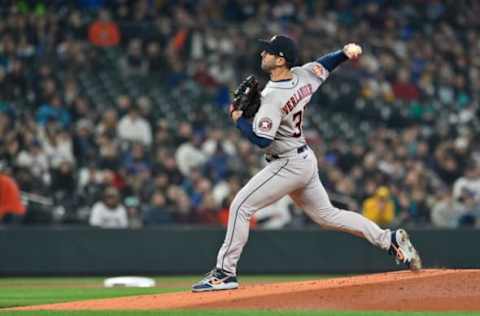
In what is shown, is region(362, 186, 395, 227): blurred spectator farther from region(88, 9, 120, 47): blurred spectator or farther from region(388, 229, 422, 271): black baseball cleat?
region(388, 229, 422, 271): black baseball cleat

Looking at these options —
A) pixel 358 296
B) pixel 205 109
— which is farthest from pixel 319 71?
pixel 205 109

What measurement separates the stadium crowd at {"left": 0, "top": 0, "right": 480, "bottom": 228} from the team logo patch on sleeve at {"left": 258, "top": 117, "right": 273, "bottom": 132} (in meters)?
7.13

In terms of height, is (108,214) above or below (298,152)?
below

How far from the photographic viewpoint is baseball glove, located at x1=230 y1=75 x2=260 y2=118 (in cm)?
957

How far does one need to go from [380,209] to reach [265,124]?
8362 millimetres

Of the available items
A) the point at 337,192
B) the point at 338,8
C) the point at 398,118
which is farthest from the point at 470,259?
the point at 338,8

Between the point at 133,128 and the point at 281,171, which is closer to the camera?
the point at 281,171

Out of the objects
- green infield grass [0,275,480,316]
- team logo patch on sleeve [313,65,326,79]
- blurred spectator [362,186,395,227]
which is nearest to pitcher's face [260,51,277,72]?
team logo patch on sleeve [313,65,326,79]

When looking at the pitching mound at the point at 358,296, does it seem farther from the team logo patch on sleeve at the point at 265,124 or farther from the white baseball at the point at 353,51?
the white baseball at the point at 353,51

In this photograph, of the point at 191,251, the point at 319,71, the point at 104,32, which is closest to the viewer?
the point at 319,71

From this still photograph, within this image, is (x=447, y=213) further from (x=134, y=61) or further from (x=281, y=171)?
(x=281, y=171)

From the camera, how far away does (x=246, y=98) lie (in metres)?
9.60

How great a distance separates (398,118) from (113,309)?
13.6 m

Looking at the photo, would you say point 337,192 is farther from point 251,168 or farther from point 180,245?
point 180,245
